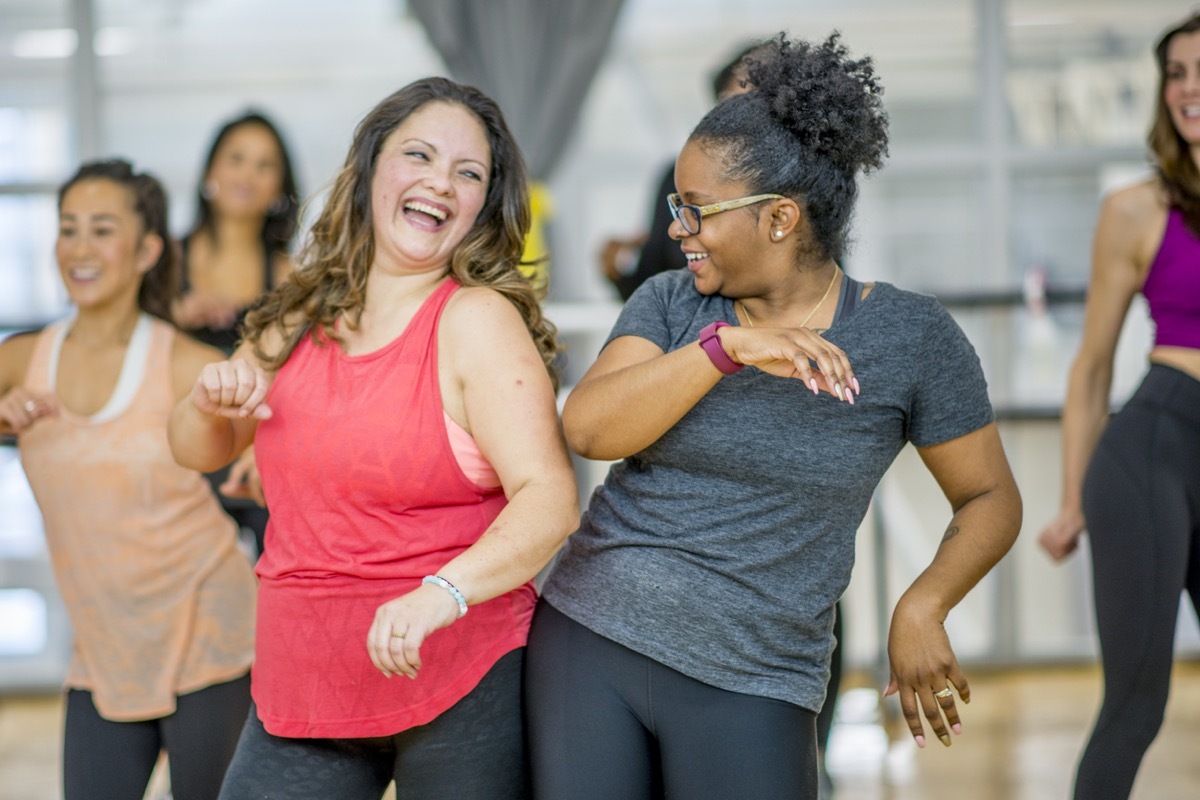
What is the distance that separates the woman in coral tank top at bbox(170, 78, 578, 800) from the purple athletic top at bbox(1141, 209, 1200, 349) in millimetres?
1364

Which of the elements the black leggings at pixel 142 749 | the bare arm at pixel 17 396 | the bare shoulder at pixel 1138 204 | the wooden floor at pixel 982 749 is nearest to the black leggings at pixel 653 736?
the black leggings at pixel 142 749

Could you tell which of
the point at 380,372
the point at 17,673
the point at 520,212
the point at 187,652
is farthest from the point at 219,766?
the point at 17,673

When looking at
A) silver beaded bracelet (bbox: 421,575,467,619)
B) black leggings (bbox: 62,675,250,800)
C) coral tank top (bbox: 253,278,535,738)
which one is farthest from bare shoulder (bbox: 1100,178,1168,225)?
black leggings (bbox: 62,675,250,800)

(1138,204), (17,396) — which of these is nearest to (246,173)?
(17,396)

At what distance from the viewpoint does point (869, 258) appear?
5.43 metres

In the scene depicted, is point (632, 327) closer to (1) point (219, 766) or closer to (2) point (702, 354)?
(2) point (702, 354)

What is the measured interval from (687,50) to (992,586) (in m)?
2.41

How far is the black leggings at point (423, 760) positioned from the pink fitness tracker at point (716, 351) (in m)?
0.52

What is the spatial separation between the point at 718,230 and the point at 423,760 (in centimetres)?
80

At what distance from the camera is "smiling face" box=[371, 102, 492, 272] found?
1890mm

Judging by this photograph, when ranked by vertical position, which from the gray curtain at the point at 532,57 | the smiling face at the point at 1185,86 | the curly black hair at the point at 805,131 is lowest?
the curly black hair at the point at 805,131

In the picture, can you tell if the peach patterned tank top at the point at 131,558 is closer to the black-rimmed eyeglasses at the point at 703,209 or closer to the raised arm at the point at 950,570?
the black-rimmed eyeglasses at the point at 703,209

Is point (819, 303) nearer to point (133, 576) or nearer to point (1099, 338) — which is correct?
point (1099, 338)

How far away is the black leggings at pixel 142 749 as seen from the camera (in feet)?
7.52
